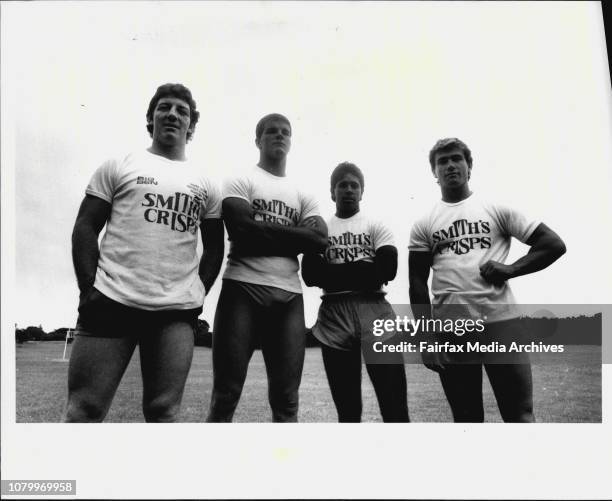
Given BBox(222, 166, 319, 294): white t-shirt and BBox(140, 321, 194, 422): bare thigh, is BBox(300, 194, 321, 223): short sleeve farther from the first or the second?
BBox(140, 321, 194, 422): bare thigh

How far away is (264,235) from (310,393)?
773mm

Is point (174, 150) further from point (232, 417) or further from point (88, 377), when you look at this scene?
point (232, 417)

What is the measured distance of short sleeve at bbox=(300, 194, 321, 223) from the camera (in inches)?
91.2

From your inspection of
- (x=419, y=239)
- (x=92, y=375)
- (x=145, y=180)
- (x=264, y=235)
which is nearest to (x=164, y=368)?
(x=92, y=375)

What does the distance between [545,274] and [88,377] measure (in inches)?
80.0

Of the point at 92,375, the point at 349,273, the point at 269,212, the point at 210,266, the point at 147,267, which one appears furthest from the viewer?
the point at 349,273

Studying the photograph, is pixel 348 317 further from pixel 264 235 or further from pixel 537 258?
pixel 537 258

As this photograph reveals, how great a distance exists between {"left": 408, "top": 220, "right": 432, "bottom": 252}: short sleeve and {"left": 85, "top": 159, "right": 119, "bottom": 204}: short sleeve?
4.48ft

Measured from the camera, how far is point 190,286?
2084 mm

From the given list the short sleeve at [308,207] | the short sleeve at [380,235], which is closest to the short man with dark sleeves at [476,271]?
the short sleeve at [380,235]

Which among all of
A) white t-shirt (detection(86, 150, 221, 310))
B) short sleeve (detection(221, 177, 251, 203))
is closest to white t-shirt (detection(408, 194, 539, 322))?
short sleeve (detection(221, 177, 251, 203))

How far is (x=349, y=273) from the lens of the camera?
2361 millimetres

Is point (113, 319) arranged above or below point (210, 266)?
below

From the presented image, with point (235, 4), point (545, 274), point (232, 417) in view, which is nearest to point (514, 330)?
point (545, 274)
